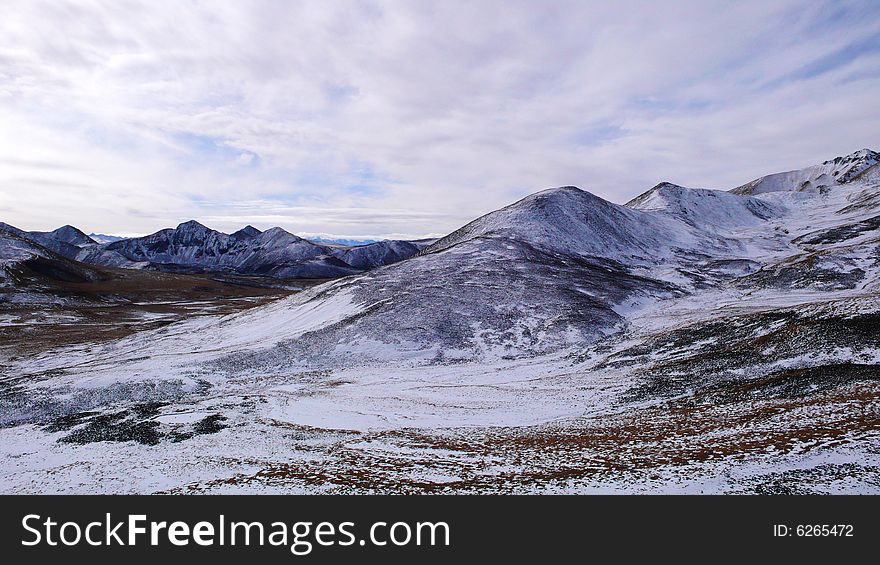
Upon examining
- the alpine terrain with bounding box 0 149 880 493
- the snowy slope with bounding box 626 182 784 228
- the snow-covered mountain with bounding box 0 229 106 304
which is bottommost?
the alpine terrain with bounding box 0 149 880 493

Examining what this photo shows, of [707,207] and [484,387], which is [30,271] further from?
[707,207]

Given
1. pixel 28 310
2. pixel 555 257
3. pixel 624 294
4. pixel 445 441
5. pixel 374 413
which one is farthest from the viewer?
pixel 28 310

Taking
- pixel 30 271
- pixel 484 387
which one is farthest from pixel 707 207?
pixel 30 271

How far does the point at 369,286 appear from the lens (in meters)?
73.9

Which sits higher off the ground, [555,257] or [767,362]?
[555,257]

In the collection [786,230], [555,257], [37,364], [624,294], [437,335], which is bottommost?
[37,364]

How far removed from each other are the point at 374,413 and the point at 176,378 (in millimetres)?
22103

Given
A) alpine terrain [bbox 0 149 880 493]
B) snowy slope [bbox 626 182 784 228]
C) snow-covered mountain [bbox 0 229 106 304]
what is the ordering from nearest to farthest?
alpine terrain [bbox 0 149 880 493], snow-covered mountain [bbox 0 229 106 304], snowy slope [bbox 626 182 784 228]

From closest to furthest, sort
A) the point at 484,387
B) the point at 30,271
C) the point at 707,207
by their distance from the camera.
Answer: the point at 484,387 < the point at 30,271 < the point at 707,207

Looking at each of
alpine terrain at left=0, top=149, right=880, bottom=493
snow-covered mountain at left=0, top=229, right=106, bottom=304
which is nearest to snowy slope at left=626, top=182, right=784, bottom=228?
alpine terrain at left=0, top=149, right=880, bottom=493

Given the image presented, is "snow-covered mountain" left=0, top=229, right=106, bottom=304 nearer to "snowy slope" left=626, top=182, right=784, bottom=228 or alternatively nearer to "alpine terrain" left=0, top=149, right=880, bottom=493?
"alpine terrain" left=0, top=149, right=880, bottom=493

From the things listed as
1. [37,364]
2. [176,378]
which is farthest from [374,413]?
[37,364]
